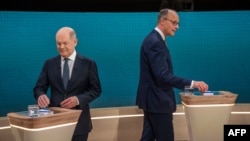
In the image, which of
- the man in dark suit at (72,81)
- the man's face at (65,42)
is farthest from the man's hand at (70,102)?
the man's face at (65,42)

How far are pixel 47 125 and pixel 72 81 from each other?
0.36 meters

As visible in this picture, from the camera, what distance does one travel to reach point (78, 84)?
2.71 meters

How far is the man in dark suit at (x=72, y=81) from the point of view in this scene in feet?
8.79

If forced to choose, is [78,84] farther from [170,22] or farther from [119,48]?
[119,48]

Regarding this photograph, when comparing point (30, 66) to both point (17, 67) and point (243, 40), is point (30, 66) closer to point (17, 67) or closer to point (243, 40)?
point (17, 67)

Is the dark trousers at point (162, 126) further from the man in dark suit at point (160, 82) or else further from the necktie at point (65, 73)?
the necktie at point (65, 73)

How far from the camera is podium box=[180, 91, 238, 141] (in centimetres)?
360

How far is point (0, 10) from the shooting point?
405cm

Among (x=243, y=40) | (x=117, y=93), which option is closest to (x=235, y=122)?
(x=243, y=40)

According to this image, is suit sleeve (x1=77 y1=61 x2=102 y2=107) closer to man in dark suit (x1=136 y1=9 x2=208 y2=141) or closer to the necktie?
the necktie

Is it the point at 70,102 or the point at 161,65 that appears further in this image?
the point at 161,65

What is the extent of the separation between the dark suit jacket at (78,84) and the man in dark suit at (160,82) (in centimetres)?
51
